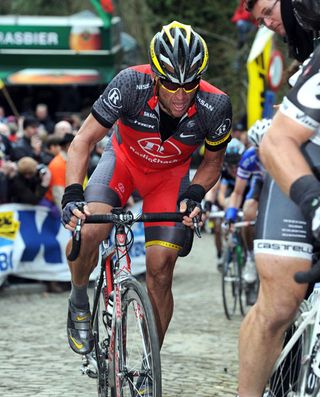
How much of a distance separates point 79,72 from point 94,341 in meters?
21.6

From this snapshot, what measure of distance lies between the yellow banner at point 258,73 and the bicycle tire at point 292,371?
12281 millimetres

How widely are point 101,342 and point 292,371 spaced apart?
180 centimetres

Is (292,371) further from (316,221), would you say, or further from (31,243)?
(31,243)

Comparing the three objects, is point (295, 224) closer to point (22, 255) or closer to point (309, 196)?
point (309, 196)

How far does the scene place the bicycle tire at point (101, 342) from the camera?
20.2ft

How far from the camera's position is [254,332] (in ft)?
15.5

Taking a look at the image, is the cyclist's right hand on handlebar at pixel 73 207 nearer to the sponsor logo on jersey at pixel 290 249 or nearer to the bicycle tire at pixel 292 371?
the bicycle tire at pixel 292 371

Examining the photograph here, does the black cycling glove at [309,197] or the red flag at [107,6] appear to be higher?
the black cycling glove at [309,197]

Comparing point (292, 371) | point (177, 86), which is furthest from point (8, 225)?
point (292, 371)

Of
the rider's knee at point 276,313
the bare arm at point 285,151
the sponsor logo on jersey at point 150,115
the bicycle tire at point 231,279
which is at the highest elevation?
the bare arm at point 285,151

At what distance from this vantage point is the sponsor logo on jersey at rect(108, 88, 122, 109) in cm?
620

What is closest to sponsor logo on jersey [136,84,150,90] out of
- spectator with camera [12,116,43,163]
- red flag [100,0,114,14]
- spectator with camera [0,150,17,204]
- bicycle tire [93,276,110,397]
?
bicycle tire [93,276,110,397]

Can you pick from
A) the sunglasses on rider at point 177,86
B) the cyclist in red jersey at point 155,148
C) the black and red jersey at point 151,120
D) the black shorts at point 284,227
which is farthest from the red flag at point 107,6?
the black shorts at point 284,227

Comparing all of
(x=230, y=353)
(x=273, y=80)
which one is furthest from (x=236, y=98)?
(x=230, y=353)
